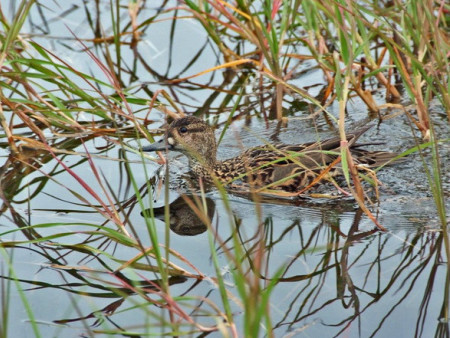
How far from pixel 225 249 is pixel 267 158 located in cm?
314

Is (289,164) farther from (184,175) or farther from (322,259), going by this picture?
(322,259)

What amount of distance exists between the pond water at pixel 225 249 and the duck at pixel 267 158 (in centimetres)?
22

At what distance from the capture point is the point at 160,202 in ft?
20.3

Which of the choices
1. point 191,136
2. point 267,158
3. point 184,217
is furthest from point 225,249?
point 191,136

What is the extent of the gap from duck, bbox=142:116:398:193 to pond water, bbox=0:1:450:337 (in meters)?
0.22

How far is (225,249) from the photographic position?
348cm

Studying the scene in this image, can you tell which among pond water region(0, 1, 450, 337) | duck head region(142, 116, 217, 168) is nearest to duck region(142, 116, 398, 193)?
duck head region(142, 116, 217, 168)

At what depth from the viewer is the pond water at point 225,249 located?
4195 mm

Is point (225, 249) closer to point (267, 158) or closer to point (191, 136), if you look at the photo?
point (267, 158)

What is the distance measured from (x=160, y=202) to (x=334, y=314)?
2.27 m

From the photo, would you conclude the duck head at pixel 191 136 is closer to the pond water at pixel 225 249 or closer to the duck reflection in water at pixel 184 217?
the pond water at pixel 225 249

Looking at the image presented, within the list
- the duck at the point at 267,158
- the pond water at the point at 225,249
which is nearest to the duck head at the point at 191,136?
the duck at the point at 267,158

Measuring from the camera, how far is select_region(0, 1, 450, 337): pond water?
420 cm

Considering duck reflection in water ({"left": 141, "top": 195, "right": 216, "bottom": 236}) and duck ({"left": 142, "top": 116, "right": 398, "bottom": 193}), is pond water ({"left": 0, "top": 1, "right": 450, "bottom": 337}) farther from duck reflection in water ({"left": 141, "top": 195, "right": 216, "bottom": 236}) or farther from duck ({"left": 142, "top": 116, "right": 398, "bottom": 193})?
duck ({"left": 142, "top": 116, "right": 398, "bottom": 193})
